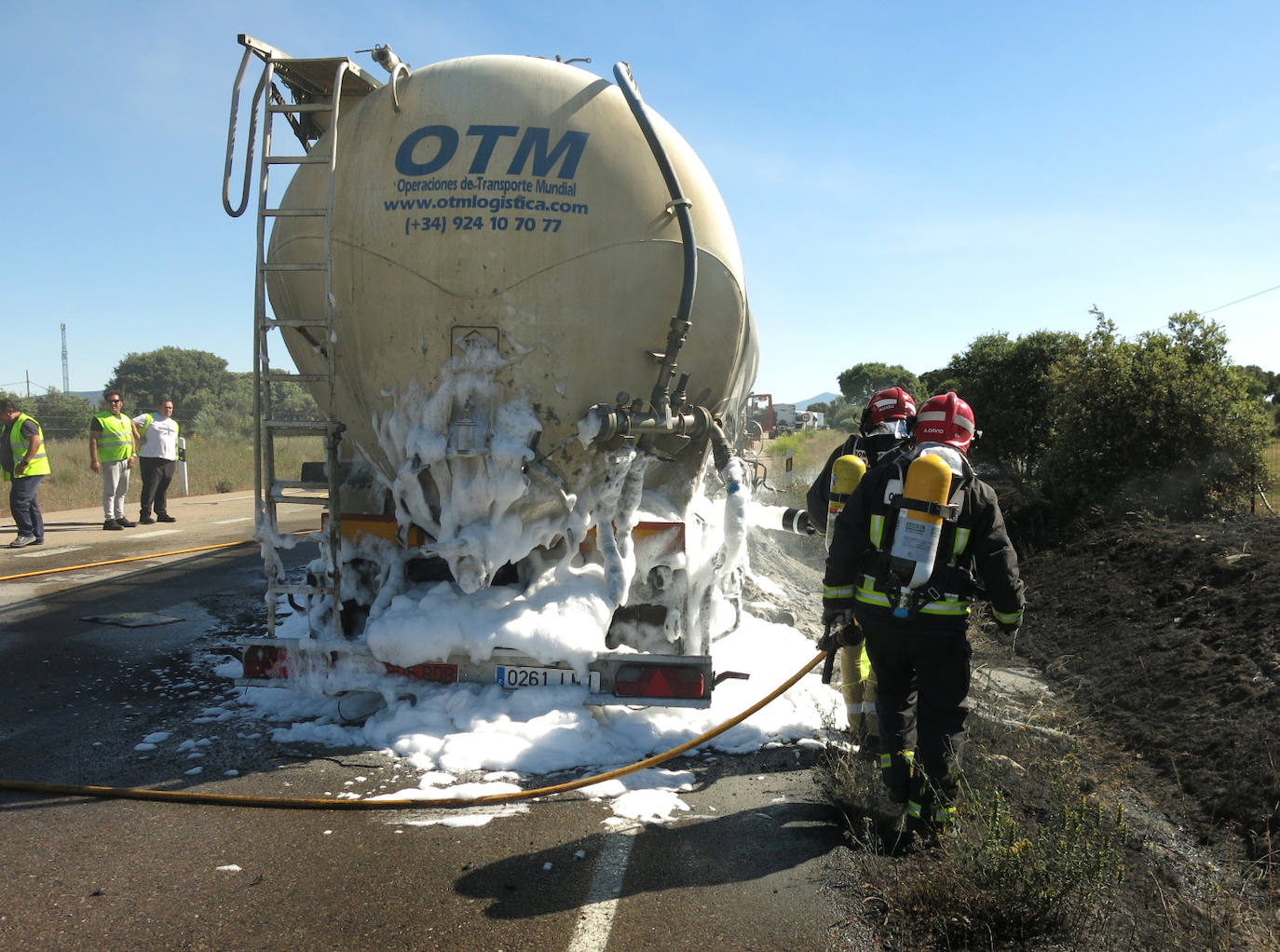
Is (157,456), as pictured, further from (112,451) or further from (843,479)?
(843,479)

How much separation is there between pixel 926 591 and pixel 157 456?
12413 millimetres

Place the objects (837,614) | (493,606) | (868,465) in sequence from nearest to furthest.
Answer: (837,614) → (493,606) → (868,465)

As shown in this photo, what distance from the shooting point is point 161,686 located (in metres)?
5.50

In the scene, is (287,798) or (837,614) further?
(837,614)

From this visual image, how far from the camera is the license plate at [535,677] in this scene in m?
4.52

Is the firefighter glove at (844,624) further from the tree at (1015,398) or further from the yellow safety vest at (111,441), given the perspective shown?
the yellow safety vest at (111,441)

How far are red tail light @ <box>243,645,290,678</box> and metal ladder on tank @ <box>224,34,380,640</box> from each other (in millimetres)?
133

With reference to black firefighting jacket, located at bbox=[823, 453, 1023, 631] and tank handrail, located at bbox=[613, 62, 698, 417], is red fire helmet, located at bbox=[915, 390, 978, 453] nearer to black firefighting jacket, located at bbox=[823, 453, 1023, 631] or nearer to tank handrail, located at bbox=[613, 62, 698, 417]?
black firefighting jacket, located at bbox=[823, 453, 1023, 631]

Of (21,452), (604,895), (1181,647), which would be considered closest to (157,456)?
(21,452)

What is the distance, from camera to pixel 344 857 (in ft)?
10.9

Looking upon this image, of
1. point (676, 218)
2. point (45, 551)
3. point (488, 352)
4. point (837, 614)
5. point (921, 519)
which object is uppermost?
point (676, 218)

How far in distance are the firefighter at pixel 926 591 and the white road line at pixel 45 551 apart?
983 centimetres

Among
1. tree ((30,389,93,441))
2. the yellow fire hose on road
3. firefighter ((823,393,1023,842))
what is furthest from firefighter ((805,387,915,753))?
tree ((30,389,93,441))

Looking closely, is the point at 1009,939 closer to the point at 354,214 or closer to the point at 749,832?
the point at 749,832
